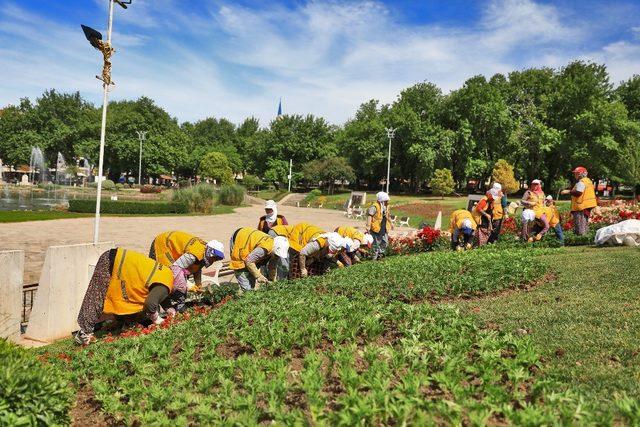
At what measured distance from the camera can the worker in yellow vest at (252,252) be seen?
799 cm

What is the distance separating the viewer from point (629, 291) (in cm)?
602

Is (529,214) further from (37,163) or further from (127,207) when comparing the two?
(37,163)

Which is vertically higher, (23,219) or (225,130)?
(225,130)

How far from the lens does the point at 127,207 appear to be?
3106 cm

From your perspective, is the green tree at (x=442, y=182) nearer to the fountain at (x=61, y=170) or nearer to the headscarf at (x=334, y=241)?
the headscarf at (x=334, y=241)

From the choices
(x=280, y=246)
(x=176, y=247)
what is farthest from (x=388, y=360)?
(x=176, y=247)

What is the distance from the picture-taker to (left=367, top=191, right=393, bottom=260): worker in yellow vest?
1232 centimetres

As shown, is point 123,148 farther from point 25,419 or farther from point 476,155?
point 25,419

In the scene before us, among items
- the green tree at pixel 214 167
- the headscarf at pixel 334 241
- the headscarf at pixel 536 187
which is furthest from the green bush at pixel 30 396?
the green tree at pixel 214 167

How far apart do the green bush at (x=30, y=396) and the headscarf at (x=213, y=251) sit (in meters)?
3.80

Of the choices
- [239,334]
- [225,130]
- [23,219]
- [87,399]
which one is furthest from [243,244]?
[225,130]

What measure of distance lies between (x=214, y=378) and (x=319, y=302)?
2.22m

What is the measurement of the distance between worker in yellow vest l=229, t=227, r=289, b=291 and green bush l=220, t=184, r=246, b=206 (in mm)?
35478

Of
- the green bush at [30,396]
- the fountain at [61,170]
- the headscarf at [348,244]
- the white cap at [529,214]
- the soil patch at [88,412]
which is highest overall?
the fountain at [61,170]
